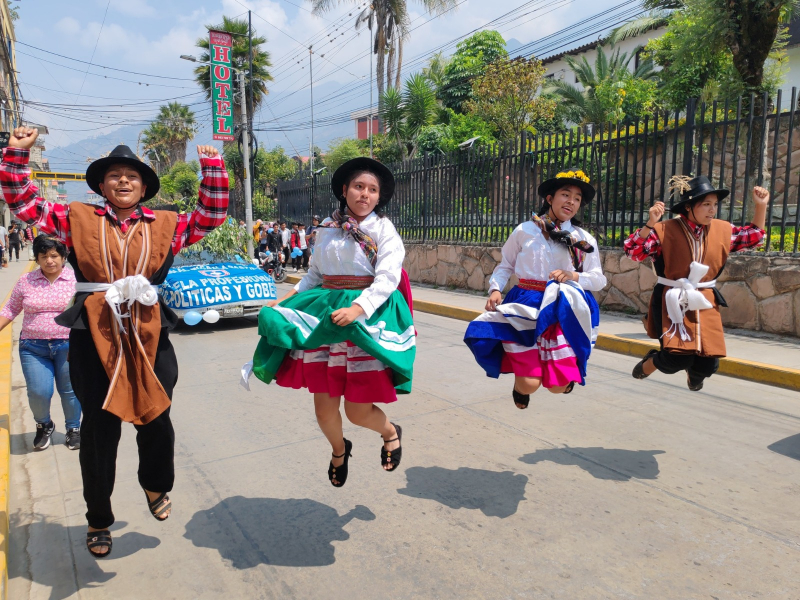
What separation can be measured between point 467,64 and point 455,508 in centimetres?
3372

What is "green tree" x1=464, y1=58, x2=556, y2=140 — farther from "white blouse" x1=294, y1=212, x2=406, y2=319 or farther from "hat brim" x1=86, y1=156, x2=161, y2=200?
"hat brim" x1=86, y1=156, x2=161, y2=200

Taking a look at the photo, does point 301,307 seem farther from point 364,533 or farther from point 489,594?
point 489,594

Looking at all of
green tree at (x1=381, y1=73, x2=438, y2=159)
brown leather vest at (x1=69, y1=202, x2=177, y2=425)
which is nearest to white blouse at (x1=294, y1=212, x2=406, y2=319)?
brown leather vest at (x1=69, y1=202, x2=177, y2=425)

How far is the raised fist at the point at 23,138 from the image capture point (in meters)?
3.03

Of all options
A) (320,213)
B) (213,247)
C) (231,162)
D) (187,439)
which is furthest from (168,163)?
(187,439)

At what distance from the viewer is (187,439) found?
5.16 metres

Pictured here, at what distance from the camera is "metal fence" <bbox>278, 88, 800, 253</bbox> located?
28.7ft

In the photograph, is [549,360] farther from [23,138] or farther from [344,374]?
[23,138]

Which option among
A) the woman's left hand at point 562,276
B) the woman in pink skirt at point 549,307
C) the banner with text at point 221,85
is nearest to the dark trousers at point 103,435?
the woman in pink skirt at point 549,307

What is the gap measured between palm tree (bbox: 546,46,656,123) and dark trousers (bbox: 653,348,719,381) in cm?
2553

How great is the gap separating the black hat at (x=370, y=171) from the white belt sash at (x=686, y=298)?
2.18m

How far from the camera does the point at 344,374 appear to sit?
3.33m

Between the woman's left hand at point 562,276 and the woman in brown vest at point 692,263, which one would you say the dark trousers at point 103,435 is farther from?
the woman in brown vest at point 692,263

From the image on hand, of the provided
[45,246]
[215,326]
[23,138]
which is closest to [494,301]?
[23,138]
